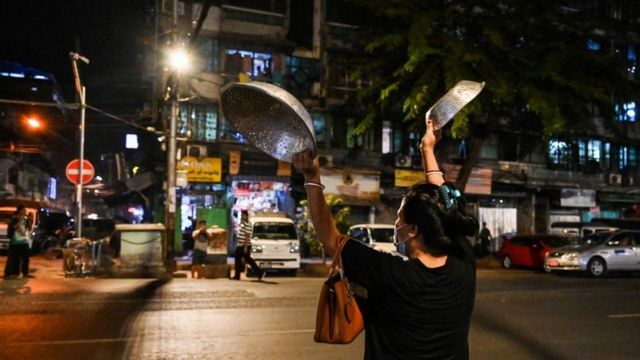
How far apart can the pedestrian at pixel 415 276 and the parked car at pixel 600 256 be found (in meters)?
20.7

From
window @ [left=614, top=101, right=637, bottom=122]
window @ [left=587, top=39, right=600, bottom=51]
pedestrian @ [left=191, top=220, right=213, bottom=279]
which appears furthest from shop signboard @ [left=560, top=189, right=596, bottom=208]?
pedestrian @ [left=191, top=220, right=213, bottom=279]

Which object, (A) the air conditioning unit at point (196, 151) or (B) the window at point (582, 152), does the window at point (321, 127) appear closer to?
(A) the air conditioning unit at point (196, 151)

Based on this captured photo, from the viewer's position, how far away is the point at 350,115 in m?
29.6

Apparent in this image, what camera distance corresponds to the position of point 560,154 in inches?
1393

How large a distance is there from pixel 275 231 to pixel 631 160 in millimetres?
26415

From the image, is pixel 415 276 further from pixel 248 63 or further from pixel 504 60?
pixel 248 63

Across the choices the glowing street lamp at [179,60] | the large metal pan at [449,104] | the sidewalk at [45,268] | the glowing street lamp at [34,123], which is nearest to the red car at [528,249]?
the glowing street lamp at [179,60]

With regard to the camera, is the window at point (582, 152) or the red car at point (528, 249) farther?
the window at point (582, 152)

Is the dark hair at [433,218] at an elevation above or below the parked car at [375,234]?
above

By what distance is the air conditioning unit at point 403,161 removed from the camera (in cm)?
3034

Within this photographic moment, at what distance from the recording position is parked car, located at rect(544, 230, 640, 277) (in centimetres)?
2180

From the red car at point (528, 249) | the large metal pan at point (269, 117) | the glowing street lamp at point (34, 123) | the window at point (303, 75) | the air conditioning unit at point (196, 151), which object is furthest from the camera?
the glowing street lamp at point (34, 123)

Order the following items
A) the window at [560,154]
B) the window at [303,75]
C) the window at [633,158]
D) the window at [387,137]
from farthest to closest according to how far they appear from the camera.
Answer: the window at [633,158] → the window at [560,154] → the window at [387,137] → the window at [303,75]

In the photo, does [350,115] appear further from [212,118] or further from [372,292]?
[372,292]
